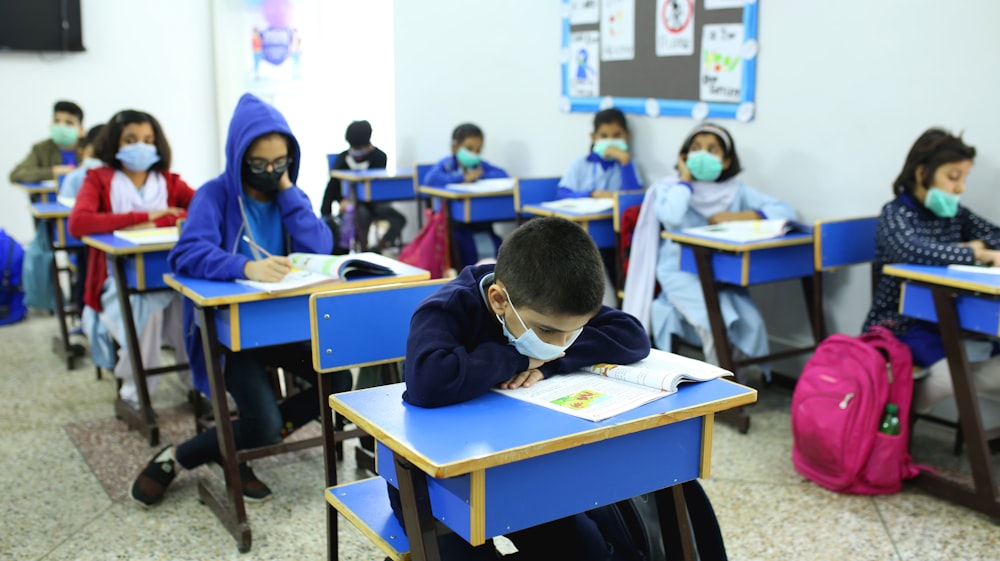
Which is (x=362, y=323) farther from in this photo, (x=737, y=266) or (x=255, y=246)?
(x=737, y=266)

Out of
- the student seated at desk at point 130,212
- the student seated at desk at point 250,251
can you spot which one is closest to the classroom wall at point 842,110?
the student seated at desk at point 250,251

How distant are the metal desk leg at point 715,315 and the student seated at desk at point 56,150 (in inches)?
167

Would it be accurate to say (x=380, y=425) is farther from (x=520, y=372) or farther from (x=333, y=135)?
(x=333, y=135)

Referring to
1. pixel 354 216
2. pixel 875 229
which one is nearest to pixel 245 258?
pixel 875 229

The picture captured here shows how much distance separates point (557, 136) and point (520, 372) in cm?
394

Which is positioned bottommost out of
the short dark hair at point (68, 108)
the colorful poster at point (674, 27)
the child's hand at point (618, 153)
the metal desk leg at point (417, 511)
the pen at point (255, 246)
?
the metal desk leg at point (417, 511)

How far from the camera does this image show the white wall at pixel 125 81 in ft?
23.5

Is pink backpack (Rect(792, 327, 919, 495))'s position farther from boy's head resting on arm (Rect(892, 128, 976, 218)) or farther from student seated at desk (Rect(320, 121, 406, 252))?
student seated at desk (Rect(320, 121, 406, 252))

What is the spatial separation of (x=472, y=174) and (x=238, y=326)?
11.1 feet

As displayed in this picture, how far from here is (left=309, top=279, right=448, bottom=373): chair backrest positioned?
199 centimetres

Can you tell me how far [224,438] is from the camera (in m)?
2.61

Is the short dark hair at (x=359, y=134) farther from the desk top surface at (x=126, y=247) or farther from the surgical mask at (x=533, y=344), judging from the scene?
the surgical mask at (x=533, y=344)

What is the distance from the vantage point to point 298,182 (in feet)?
9.76

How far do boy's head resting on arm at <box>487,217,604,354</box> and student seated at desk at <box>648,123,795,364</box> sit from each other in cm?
212
